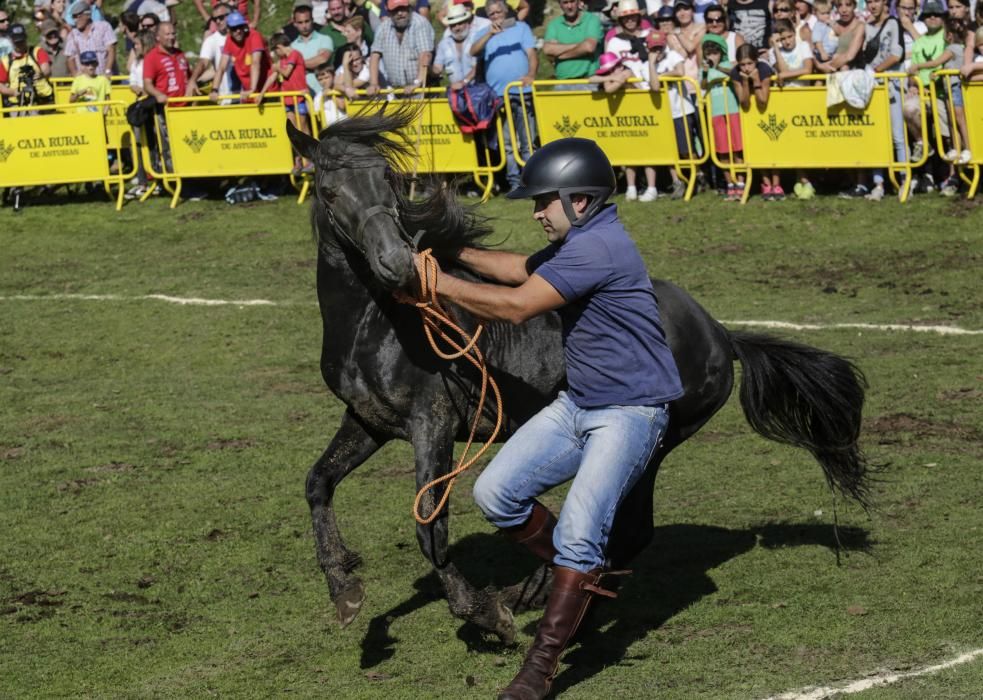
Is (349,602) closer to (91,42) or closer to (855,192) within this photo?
(855,192)

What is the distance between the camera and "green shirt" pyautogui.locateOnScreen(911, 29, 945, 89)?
15.9 metres

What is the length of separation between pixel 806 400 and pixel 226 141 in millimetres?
13186

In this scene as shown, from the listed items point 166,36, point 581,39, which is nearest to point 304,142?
point 581,39

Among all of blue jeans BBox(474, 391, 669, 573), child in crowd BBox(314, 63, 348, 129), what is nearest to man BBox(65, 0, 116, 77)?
child in crowd BBox(314, 63, 348, 129)

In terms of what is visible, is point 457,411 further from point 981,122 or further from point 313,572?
point 981,122

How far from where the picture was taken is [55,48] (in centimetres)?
2291

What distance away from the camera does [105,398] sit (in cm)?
1162

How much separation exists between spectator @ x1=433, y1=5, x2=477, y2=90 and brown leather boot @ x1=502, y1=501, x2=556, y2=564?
41.2 ft

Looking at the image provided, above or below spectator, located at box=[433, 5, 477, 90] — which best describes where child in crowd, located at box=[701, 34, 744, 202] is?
below

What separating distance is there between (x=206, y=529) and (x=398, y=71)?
36.5ft

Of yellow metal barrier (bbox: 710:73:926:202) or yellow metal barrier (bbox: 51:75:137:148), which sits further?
yellow metal barrier (bbox: 51:75:137:148)

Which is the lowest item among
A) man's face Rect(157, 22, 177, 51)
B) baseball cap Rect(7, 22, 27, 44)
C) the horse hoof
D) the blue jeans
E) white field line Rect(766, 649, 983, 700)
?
white field line Rect(766, 649, 983, 700)

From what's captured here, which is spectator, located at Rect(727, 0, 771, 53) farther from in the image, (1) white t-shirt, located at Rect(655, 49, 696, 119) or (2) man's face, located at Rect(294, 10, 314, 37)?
(2) man's face, located at Rect(294, 10, 314, 37)

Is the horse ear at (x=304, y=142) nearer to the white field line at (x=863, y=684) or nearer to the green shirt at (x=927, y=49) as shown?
the white field line at (x=863, y=684)
